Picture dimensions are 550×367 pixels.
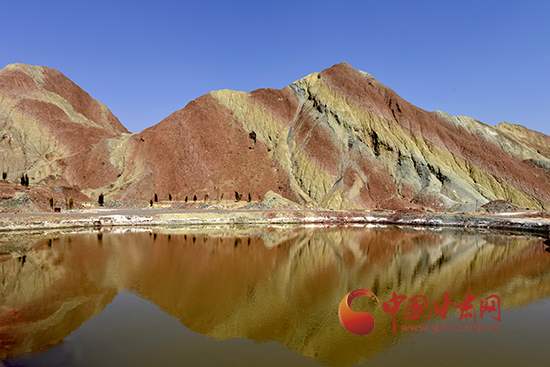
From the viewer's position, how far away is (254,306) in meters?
12.5

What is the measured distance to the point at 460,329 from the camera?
430 inches

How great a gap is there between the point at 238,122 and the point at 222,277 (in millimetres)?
60377

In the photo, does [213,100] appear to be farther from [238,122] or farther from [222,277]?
[222,277]

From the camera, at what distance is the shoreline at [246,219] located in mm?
34819

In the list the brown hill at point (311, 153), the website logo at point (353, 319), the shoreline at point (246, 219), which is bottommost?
the website logo at point (353, 319)

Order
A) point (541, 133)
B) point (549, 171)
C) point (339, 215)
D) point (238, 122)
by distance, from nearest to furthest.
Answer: point (339, 215) → point (549, 171) → point (238, 122) → point (541, 133)

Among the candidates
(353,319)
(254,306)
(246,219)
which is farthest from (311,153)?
(353,319)

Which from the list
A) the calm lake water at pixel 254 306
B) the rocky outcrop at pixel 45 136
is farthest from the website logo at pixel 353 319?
the rocky outcrop at pixel 45 136

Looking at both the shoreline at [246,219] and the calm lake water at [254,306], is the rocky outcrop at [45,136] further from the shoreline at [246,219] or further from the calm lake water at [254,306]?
the calm lake water at [254,306]

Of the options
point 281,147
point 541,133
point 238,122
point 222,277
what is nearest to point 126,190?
point 238,122

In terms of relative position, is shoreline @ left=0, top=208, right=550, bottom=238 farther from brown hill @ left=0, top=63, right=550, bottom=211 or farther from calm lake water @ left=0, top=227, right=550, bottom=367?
calm lake water @ left=0, top=227, right=550, bottom=367

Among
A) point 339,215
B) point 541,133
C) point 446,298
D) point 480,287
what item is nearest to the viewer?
point 446,298

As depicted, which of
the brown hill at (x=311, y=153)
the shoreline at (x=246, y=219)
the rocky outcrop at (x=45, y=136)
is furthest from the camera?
the rocky outcrop at (x=45, y=136)

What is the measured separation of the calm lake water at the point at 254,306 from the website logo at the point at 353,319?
0.90 ft
